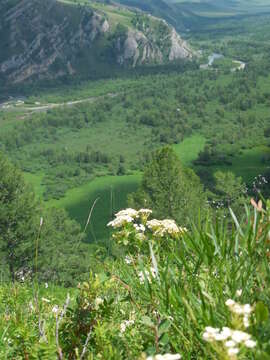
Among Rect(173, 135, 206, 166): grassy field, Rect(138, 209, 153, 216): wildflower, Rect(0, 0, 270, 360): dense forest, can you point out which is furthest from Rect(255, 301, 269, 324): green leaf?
Rect(173, 135, 206, 166): grassy field

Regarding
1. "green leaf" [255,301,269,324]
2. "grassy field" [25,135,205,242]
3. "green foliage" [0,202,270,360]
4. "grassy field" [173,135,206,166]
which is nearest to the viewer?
"green leaf" [255,301,269,324]

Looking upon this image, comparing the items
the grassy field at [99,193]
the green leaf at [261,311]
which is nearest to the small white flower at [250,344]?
the green leaf at [261,311]

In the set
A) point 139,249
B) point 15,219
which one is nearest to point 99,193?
point 15,219

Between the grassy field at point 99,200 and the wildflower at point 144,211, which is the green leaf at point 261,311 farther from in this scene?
the grassy field at point 99,200

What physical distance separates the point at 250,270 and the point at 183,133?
151m

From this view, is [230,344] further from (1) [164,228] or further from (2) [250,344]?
(1) [164,228]

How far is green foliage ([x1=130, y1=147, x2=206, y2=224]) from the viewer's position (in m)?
39.9

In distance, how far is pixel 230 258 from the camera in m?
2.42

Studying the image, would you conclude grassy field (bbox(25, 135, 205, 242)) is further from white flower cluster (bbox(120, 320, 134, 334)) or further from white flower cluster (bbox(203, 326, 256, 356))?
white flower cluster (bbox(203, 326, 256, 356))

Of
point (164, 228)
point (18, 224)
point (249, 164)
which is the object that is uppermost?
point (164, 228)

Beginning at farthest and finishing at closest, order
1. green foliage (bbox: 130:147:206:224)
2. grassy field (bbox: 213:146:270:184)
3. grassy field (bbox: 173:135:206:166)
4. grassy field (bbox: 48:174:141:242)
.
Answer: grassy field (bbox: 173:135:206:166) → grassy field (bbox: 213:146:270:184) → grassy field (bbox: 48:174:141:242) → green foliage (bbox: 130:147:206:224)

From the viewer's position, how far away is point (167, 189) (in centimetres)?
4066

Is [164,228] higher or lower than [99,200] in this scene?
higher

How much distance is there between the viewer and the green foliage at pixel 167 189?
39938mm
